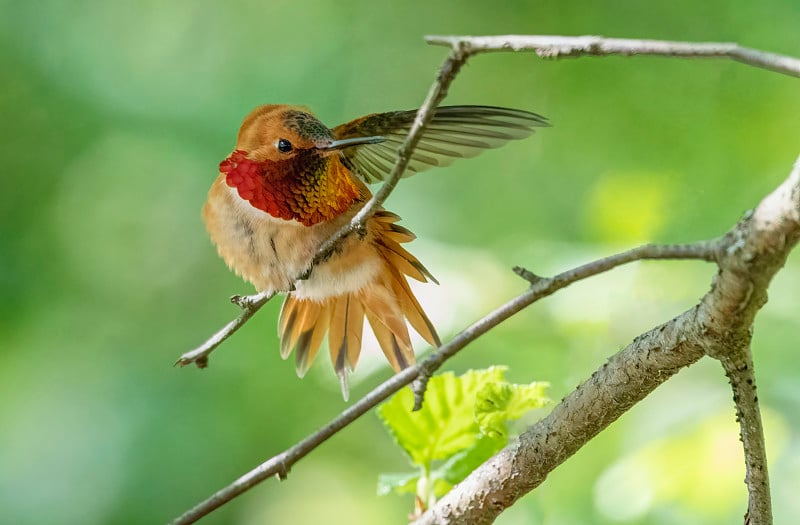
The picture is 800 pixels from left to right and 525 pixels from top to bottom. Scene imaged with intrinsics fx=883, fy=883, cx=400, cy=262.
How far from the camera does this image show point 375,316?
71.5 inches

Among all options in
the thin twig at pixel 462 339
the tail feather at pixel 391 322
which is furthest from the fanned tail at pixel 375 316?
the thin twig at pixel 462 339

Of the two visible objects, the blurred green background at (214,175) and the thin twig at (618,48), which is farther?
the blurred green background at (214,175)

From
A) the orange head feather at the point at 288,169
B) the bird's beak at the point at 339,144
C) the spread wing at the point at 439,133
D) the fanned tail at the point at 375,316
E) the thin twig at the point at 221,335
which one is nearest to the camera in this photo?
the thin twig at the point at 221,335

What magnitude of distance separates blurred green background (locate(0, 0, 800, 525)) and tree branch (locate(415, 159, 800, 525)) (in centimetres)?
129

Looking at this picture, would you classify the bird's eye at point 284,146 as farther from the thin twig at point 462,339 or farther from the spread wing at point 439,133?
the thin twig at point 462,339

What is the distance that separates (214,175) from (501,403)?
93.7 inches

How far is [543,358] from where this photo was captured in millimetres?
2170

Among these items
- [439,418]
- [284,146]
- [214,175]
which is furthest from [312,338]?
[214,175]

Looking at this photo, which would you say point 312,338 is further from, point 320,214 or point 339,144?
point 339,144

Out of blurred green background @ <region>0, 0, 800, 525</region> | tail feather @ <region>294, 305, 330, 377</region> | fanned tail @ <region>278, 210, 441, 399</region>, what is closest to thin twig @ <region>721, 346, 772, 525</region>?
fanned tail @ <region>278, 210, 441, 399</region>

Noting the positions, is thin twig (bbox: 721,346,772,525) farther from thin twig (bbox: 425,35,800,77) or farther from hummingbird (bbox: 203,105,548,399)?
hummingbird (bbox: 203,105,548,399)

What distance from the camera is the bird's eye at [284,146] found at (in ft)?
5.17

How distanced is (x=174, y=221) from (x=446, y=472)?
257 cm

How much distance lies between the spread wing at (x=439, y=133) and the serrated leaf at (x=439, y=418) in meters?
0.33
